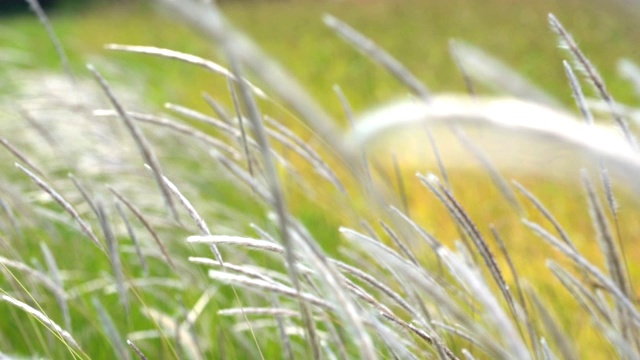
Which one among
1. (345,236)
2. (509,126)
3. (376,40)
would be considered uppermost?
(376,40)

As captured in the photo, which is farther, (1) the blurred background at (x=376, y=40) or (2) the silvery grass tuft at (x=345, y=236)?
(1) the blurred background at (x=376, y=40)

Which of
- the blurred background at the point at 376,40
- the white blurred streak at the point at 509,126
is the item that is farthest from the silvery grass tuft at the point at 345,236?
the blurred background at the point at 376,40

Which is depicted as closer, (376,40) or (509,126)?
(509,126)

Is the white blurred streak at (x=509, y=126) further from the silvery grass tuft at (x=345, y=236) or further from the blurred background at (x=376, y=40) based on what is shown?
the blurred background at (x=376, y=40)

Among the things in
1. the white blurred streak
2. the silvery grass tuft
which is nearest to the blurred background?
the silvery grass tuft

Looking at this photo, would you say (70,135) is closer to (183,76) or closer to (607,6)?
(607,6)

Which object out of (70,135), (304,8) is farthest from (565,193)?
(304,8)

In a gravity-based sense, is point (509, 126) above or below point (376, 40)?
below

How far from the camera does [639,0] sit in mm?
446

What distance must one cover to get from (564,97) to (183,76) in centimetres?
285

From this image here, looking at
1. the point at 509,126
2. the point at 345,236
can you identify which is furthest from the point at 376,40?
the point at 509,126

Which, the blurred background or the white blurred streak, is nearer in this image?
the white blurred streak

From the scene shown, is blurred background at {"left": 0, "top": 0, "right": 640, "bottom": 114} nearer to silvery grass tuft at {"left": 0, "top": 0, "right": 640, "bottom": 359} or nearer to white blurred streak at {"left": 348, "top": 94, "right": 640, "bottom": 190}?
silvery grass tuft at {"left": 0, "top": 0, "right": 640, "bottom": 359}

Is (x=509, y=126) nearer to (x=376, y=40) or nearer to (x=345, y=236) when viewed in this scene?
(x=345, y=236)
